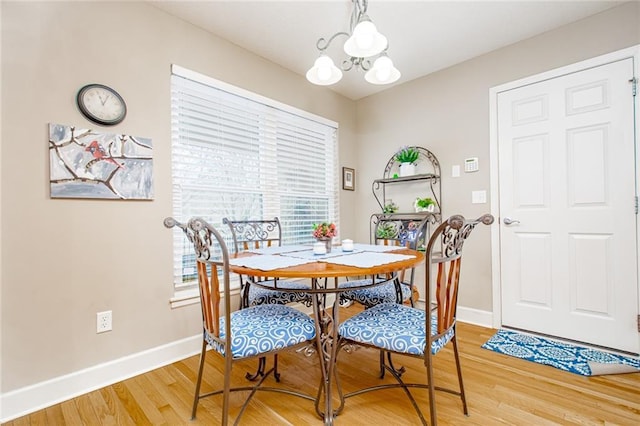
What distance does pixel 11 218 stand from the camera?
1.54 meters

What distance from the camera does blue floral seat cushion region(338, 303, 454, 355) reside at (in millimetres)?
1297

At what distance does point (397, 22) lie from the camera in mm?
2271

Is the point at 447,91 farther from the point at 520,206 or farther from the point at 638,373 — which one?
the point at 638,373

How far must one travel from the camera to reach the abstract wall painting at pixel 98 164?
1668mm

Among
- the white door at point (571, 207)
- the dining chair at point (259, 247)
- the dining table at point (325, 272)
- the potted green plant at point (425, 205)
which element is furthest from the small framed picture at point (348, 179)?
the dining table at point (325, 272)

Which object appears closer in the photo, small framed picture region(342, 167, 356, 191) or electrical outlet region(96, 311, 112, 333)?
electrical outlet region(96, 311, 112, 333)

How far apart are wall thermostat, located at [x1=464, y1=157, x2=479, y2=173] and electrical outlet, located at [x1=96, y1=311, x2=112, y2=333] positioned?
3.03m

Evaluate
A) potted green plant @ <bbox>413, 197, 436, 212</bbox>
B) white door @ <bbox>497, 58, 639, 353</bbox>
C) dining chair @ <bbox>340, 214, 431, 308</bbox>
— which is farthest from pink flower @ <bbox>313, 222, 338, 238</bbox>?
white door @ <bbox>497, 58, 639, 353</bbox>

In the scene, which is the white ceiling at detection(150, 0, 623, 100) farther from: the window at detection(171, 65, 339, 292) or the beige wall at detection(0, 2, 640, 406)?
the window at detection(171, 65, 339, 292)

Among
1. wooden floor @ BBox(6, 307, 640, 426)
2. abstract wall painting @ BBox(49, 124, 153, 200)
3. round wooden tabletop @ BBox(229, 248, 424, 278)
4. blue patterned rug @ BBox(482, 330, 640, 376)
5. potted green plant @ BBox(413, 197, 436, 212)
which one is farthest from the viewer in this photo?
potted green plant @ BBox(413, 197, 436, 212)

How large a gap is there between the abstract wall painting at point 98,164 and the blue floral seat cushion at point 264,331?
110cm

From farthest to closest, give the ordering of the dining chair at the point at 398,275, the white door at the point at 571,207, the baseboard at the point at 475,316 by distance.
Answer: the baseboard at the point at 475,316, the white door at the point at 571,207, the dining chair at the point at 398,275

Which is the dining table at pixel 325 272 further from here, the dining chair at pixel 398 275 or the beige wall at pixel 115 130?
the beige wall at pixel 115 130

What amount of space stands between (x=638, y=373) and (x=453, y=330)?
56.7 inches
